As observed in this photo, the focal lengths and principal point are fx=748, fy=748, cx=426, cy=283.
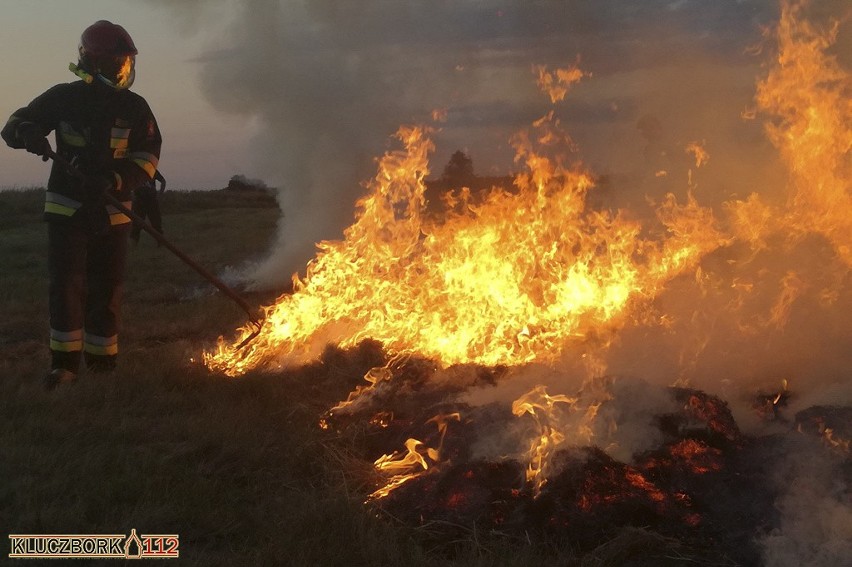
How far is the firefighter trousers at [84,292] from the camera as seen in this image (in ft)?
19.4

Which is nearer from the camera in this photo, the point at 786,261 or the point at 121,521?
the point at 121,521

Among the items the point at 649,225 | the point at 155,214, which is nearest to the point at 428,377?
the point at 649,225

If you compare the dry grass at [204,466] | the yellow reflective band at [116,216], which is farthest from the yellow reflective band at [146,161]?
the dry grass at [204,466]

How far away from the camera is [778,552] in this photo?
377 cm

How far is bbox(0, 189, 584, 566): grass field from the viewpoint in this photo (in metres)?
3.77

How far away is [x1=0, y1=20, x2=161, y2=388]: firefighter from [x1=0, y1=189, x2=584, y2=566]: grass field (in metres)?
0.44

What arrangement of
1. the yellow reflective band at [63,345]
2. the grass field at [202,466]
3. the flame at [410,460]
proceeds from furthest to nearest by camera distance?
the yellow reflective band at [63,345] < the flame at [410,460] < the grass field at [202,466]

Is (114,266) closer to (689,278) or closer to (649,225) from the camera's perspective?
(689,278)

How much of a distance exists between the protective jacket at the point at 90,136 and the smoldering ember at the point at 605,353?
1.85 m

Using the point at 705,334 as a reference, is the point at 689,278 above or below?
above

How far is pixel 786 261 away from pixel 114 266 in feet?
18.8

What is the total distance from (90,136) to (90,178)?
0.42 metres

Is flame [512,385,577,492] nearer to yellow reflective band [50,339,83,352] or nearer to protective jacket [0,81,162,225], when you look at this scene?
yellow reflective band [50,339,83,352]

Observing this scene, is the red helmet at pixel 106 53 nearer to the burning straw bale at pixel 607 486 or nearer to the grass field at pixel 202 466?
the grass field at pixel 202 466
